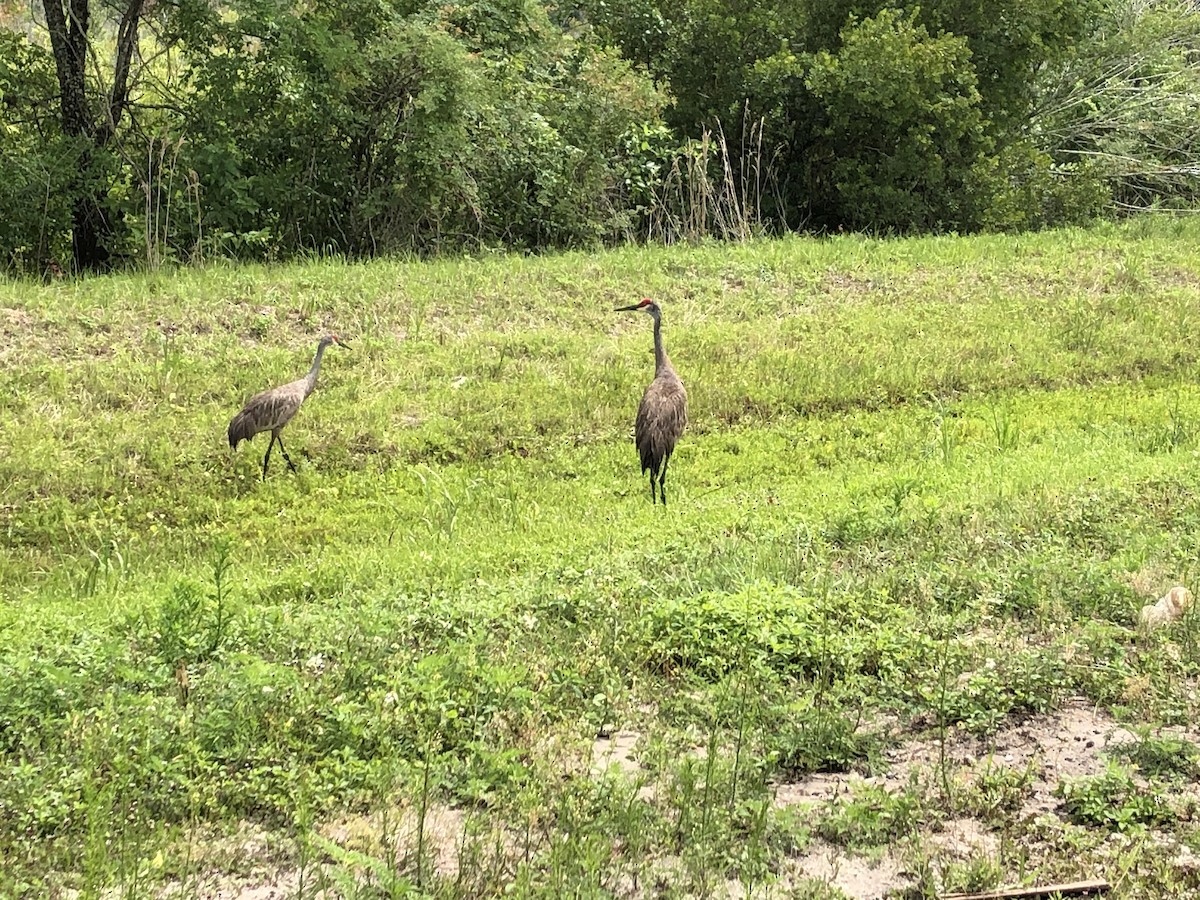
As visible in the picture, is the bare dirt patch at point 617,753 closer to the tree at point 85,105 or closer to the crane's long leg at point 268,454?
the crane's long leg at point 268,454

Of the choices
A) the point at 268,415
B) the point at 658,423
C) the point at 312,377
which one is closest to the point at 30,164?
the point at 312,377

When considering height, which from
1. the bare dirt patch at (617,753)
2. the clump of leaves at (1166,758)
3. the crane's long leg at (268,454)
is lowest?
the bare dirt patch at (617,753)

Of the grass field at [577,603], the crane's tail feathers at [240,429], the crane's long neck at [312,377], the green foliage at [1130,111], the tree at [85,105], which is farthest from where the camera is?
the green foliage at [1130,111]

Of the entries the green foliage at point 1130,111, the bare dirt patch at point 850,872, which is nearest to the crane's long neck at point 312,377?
the bare dirt patch at point 850,872

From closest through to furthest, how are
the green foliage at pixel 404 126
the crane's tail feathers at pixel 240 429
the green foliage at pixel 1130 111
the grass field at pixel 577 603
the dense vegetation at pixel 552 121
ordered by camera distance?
the grass field at pixel 577 603 < the crane's tail feathers at pixel 240 429 < the dense vegetation at pixel 552 121 < the green foliage at pixel 404 126 < the green foliage at pixel 1130 111

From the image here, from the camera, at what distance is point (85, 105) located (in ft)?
50.4

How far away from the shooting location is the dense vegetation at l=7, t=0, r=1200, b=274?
608 inches

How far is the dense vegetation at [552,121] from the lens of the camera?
15.5 m

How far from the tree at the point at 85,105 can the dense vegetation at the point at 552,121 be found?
39 mm

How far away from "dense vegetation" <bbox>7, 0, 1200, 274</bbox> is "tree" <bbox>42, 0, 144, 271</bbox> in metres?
0.04

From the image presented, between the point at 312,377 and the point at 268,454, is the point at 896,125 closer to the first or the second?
the point at 312,377

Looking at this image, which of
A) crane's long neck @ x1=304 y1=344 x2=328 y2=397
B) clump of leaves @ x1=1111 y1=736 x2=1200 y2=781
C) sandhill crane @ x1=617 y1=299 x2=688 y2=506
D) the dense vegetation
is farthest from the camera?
the dense vegetation

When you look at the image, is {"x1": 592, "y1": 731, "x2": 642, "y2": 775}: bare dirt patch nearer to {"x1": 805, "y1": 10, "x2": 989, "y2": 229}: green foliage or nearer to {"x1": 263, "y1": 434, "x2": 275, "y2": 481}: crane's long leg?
{"x1": 263, "y1": 434, "x2": 275, "y2": 481}: crane's long leg

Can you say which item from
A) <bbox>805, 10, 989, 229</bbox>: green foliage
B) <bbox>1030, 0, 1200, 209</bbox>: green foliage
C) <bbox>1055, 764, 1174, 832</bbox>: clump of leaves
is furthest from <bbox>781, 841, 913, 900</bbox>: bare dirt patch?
<bbox>1030, 0, 1200, 209</bbox>: green foliage
